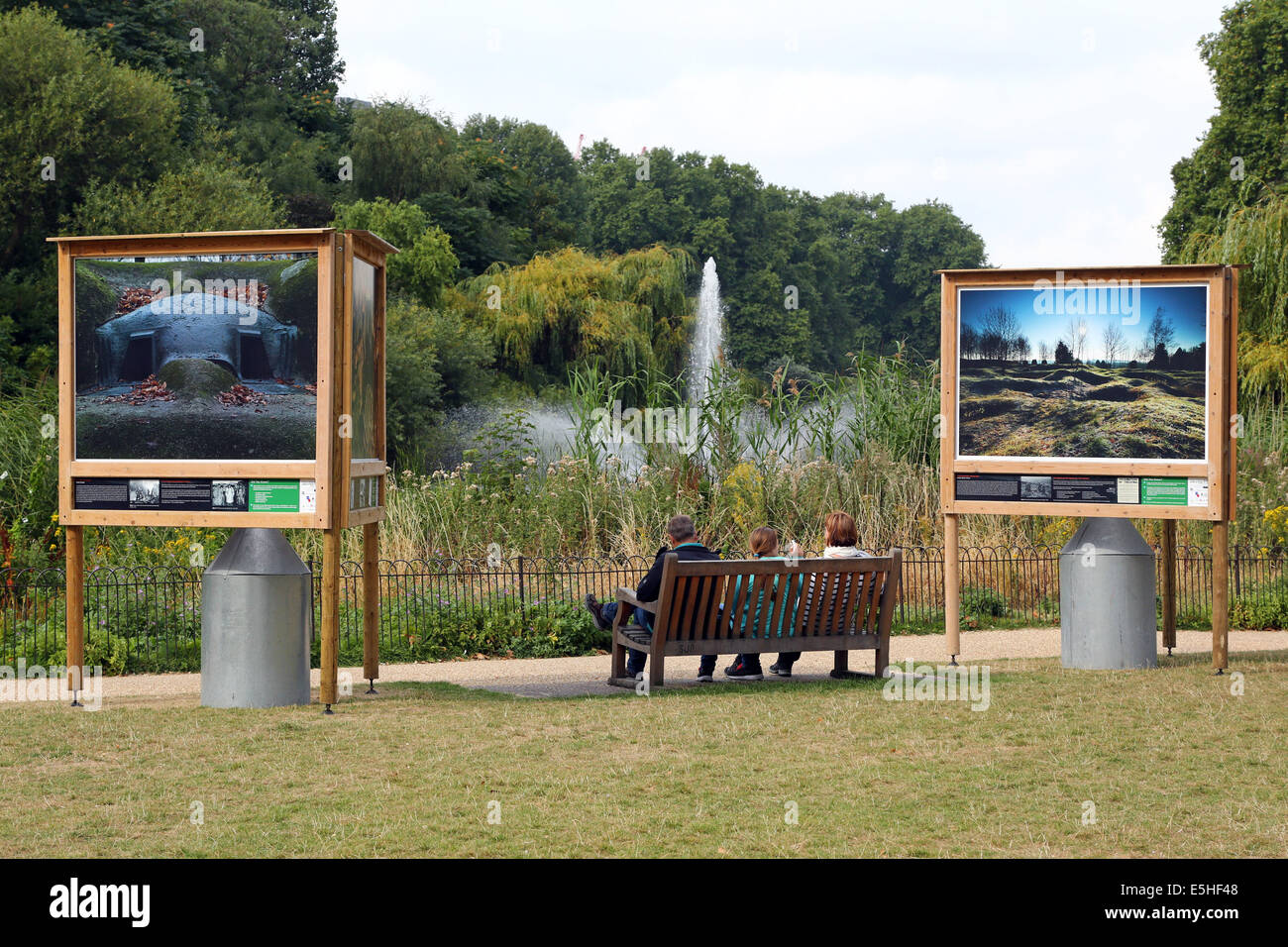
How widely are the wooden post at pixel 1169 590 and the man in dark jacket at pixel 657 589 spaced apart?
403 centimetres

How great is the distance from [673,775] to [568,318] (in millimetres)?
31071

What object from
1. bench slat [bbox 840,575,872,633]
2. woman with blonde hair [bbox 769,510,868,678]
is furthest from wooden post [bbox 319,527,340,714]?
bench slat [bbox 840,575,872,633]

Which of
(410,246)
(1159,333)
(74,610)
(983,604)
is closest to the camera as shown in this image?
(74,610)

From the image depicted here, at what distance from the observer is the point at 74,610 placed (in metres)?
9.77

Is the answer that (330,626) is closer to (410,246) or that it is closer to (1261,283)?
(1261,283)

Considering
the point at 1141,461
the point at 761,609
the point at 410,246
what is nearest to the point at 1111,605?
the point at 1141,461

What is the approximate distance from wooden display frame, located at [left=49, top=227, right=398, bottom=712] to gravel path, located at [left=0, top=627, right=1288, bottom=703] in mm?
1132

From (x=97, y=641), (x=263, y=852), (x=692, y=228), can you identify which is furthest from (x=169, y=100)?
(x=692, y=228)

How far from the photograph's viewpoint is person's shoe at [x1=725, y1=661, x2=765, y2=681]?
1068cm

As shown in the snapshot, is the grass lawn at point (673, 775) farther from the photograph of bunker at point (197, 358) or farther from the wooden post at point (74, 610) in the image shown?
the photograph of bunker at point (197, 358)

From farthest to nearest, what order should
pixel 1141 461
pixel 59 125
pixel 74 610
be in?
pixel 59 125 → pixel 1141 461 → pixel 74 610

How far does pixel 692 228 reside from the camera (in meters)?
68.8
